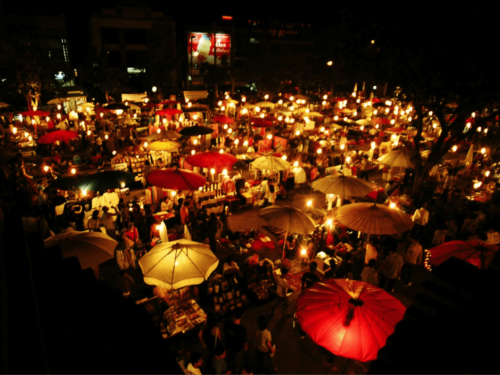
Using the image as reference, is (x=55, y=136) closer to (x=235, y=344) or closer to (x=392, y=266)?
(x=235, y=344)

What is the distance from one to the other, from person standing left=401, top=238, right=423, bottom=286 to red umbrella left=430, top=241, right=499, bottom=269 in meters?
1.88

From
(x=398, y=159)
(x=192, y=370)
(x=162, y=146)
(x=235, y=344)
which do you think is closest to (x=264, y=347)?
(x=235, y=344)

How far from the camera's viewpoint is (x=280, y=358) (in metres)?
6.38

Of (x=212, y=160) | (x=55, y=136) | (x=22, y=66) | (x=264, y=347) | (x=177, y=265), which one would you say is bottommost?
(x=264, y=347)

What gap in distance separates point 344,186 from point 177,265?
608 centimetres

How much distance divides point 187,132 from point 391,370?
13.8 m

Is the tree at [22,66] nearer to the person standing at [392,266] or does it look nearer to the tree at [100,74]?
the tree at [100,74]

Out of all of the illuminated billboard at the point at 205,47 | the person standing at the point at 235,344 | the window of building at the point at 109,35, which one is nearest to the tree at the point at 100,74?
the window of building at the point at 109,35

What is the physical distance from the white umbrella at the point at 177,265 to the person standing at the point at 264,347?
1.43 meters

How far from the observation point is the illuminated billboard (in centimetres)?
4866

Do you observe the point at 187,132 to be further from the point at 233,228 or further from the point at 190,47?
the point at 190,47

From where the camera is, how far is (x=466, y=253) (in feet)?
19.9

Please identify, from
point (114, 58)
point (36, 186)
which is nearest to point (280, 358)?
point (36, 186)

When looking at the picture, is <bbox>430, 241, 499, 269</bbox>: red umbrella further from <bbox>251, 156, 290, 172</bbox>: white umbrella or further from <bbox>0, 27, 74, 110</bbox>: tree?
<bbox>0, 27, 74, 110</bbox>: tree
